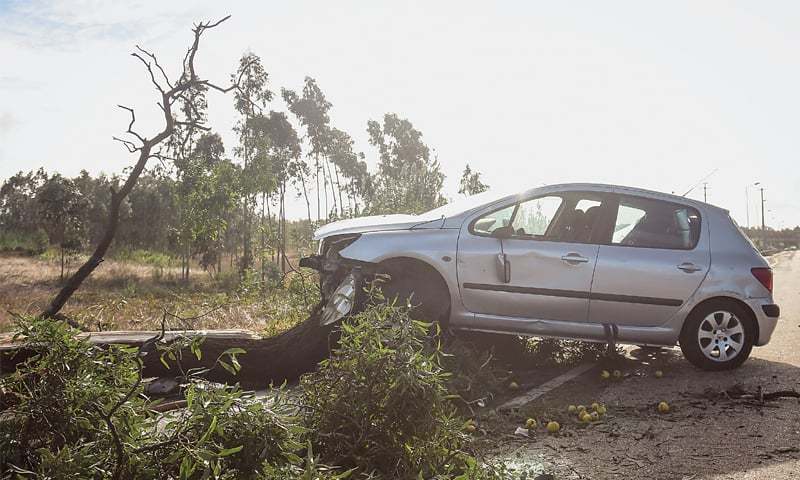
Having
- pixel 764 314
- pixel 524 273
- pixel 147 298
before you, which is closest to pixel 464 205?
pixel 524 273

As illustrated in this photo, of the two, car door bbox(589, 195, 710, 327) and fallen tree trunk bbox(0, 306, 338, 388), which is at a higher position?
car door bbox(589, 195, 710, 327)

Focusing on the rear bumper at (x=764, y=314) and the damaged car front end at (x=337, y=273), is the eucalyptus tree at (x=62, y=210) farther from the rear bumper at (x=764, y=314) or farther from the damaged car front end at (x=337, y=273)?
the rear bumper at (x=764, y=314)

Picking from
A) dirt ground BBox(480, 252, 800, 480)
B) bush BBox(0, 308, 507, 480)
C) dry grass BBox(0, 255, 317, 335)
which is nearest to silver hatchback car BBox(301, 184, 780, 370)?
dirt ground BBox(480, 252, 800, 480)

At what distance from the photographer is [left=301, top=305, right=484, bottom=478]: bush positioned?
3.79 meters

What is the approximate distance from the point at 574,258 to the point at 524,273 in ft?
1.77

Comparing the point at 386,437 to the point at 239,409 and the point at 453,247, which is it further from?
the point at 453,247

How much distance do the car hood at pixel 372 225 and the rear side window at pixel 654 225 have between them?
211 centimetres

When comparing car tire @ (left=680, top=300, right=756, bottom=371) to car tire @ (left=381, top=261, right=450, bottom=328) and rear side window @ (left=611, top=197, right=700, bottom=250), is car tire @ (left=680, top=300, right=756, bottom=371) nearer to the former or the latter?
rear side window @ (left=611, top=197, right=700, bottom=250)

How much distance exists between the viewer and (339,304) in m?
6.78

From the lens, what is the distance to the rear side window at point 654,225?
7.72 meters

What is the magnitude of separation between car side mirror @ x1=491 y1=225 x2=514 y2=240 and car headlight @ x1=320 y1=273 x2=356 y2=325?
1.57 metres

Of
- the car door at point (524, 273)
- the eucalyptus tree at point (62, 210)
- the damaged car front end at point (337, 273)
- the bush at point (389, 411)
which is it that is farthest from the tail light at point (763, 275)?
the eucalyptus tree at point (62, 210)

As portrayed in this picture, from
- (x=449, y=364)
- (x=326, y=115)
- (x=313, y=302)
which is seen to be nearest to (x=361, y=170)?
(x=326, y=115)

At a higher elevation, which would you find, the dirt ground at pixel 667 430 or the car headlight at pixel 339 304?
the car headlight at pixel 339 304
